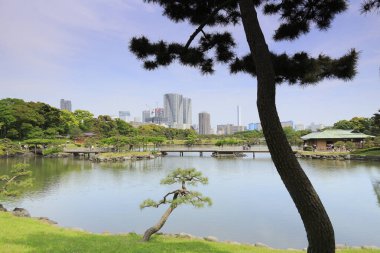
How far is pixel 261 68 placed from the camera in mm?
2689

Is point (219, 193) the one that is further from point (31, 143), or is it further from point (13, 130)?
point (13, 130)

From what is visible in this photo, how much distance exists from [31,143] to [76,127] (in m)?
13.9

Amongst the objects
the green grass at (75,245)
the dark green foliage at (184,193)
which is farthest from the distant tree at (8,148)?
the dark green foliage at (184,193)

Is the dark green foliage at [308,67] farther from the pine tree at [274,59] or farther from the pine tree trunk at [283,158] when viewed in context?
the pine tree trunk at [283,158]

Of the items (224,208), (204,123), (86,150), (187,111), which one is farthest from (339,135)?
(187,111)

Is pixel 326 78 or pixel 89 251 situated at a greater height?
pixel 326 78

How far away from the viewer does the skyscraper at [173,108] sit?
159m

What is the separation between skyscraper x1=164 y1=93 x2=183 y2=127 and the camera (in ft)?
522

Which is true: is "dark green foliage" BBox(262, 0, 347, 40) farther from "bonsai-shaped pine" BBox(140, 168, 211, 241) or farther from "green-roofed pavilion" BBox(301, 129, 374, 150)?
"green-roofed pavilion" BBox(301, 129, 374, 150)

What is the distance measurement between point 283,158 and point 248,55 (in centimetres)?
146

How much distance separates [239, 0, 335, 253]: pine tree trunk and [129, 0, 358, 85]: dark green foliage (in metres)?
0.68

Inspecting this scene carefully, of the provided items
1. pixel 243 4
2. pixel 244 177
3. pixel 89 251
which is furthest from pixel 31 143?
pixel 243 4

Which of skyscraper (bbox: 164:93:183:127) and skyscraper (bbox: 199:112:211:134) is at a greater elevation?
skyscraper (bbox: 164:93:183:127)

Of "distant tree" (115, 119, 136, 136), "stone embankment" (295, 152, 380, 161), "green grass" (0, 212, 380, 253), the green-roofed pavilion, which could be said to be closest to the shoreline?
"stone embankment" (295, 152, 380, 161)
